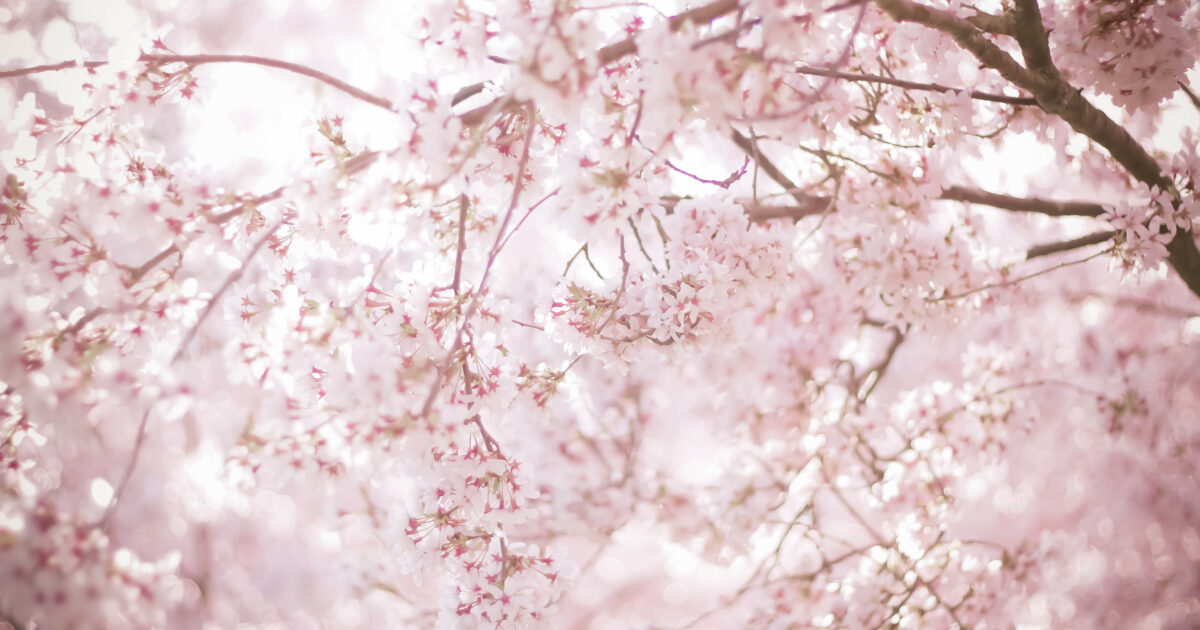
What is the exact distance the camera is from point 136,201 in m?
1.15

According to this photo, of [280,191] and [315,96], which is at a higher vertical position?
[315,96]

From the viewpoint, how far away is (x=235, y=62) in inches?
48.4

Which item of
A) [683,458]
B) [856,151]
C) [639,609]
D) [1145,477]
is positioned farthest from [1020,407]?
[639,609]

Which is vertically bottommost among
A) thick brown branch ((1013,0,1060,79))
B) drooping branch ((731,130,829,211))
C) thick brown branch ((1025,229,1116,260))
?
thick brown branch ((1025,229,1116,260))

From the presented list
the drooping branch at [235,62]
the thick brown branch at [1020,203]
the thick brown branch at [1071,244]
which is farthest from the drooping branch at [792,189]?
the drooping branch at [235,62]

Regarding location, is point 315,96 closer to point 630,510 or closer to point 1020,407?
point 630,510

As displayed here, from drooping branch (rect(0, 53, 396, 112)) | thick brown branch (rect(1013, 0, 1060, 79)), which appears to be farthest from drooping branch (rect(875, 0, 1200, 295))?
drooping branch (rect(0, 53, 396, 112))

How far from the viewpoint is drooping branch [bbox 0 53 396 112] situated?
44.3 inches

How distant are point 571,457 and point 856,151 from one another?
2.07 metres

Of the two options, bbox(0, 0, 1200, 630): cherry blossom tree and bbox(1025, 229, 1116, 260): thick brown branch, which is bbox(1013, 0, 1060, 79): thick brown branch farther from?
bbox(1025, 229, 1116, 260): thick brown branch

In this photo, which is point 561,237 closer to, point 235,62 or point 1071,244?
point 235,62

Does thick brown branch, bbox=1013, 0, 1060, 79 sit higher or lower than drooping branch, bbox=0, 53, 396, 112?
lower

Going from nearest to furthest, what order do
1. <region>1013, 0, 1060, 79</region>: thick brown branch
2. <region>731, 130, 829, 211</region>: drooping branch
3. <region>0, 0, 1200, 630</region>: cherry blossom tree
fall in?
1. <region>0, 0, 1200, 630</region>: cherry blossom tree
2. <region>1013, 0, 1060, 79</region>: thick brown branch
3. <region>731, 130, 829, 211</region>: drooping branch

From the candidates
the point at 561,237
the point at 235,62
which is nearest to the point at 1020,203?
the point at 561,237
